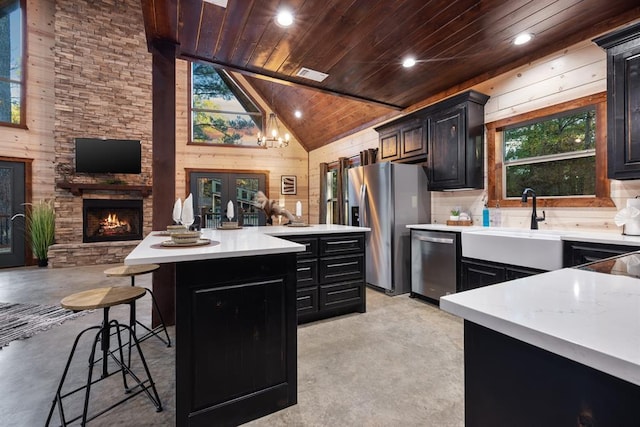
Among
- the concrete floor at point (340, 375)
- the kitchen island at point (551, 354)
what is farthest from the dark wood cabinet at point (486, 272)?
the kitchen island at point (551, 354)

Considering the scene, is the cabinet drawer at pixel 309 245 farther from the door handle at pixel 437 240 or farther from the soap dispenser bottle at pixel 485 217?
the soap dispenser bottle at pixel 485 217

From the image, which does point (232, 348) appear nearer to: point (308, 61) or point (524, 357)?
point (524, 357)

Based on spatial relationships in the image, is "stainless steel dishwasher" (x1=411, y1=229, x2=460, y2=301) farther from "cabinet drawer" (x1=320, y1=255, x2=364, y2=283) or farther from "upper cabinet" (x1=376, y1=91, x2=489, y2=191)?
"cabinet drawer" (x1=320, y1=255, x2=364, y2=283)

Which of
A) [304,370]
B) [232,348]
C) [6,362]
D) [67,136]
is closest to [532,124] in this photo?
[304,370]

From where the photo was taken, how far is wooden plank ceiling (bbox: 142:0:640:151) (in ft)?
8.13

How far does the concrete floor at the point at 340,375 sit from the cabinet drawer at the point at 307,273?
45cm

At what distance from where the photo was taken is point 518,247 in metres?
2.69

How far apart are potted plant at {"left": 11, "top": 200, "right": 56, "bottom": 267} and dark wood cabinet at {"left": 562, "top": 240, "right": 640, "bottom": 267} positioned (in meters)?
8.02

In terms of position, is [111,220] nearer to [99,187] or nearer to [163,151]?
[99,187]

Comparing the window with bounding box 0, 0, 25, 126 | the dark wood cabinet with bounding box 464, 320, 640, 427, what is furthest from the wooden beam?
the window with bounding box 0, 0, 25, 126

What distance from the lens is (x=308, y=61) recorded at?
135 inches

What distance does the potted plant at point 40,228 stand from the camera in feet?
18.8

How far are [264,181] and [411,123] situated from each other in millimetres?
4477

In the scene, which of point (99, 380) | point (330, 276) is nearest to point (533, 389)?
point (99, 380)
